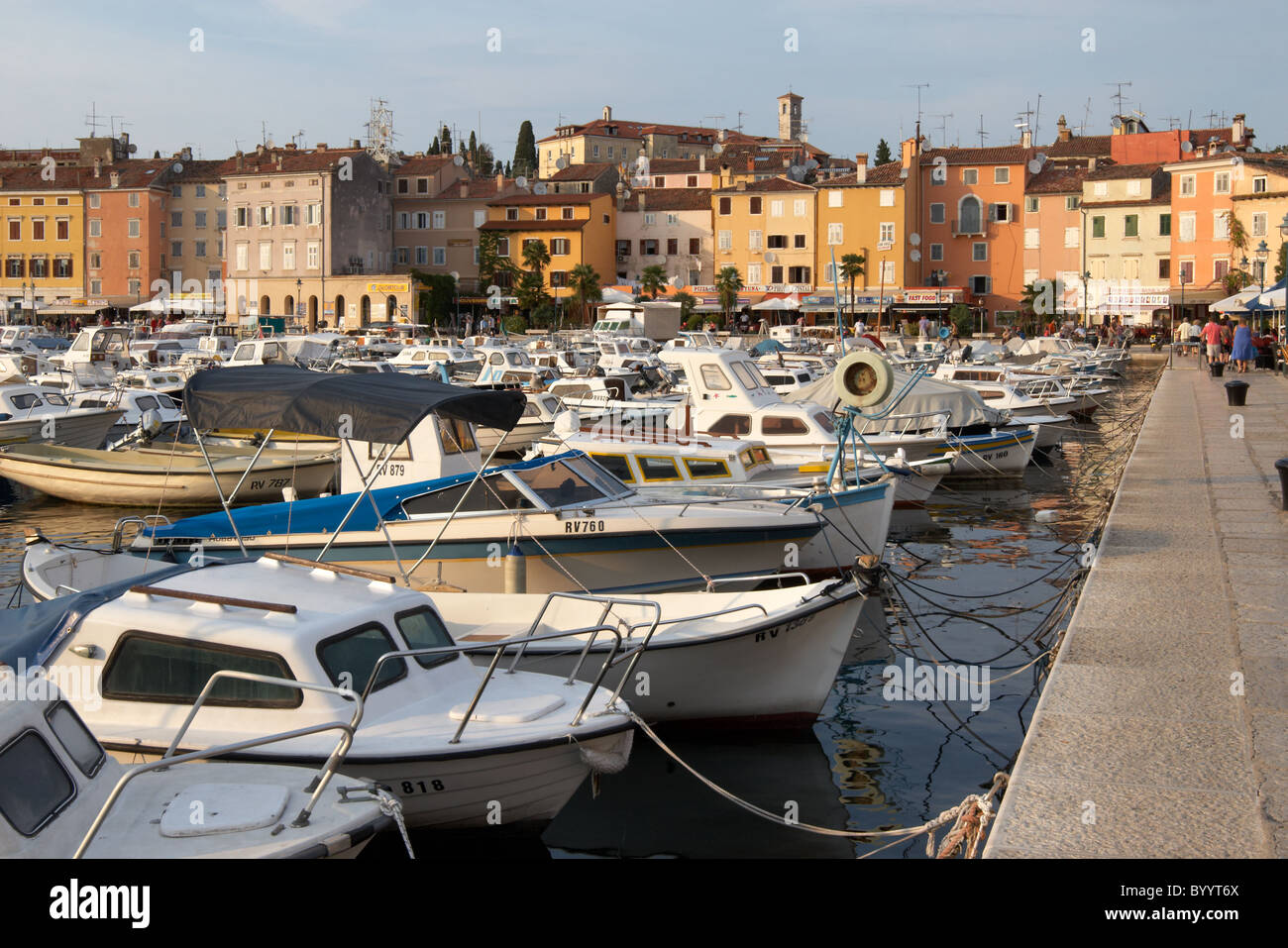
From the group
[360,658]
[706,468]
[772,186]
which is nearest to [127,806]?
[360,658]

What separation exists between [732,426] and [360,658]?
47.9 feet

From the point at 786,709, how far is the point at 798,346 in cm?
4754

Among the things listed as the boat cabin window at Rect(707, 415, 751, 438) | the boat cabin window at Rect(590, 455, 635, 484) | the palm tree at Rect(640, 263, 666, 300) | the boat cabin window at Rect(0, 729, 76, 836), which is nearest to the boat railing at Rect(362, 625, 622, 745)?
the boat cabin window at Rect(0, 729, 76, 836)

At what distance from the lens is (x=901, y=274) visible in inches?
3351

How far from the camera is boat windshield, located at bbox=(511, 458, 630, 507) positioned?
14557 millimetres

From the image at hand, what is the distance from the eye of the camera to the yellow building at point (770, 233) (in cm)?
8650

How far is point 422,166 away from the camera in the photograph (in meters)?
92.4

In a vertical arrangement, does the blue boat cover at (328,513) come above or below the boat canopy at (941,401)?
below

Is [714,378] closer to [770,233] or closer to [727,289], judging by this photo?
[727,289]

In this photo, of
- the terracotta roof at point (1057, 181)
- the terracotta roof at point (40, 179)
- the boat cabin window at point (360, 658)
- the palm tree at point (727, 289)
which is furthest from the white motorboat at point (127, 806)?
the terracotta roof at point (40, 179)

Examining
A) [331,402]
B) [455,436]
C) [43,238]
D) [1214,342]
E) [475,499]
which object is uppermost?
[43,238]

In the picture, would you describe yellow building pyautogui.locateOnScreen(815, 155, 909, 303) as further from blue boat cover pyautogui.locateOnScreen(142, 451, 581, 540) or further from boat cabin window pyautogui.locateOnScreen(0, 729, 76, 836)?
boat cabin window pyautogui.locateOnScreen(0, 729, 76, 836)

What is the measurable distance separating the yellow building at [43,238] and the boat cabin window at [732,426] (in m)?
81.2

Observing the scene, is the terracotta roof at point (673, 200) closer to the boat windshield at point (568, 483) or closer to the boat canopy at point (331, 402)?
the boat windshield at point (568, 483)
